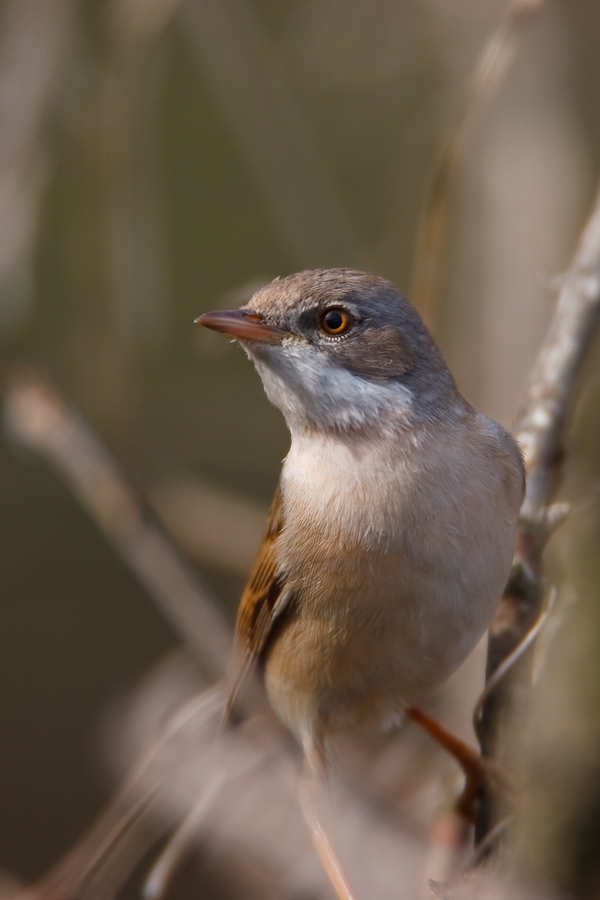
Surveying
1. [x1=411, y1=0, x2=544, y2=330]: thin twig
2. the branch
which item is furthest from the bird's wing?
[x1=411, y1=0, x2=544, y2=330]: thin twig

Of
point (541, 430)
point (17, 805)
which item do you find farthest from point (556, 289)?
point (17, 805)

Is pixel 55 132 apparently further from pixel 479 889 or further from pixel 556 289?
pixel 479 889

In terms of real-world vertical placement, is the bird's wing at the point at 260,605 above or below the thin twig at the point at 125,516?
below

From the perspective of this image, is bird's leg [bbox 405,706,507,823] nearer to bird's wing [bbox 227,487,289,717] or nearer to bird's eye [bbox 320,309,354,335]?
bird's wing [bbox 227,487,289,717]

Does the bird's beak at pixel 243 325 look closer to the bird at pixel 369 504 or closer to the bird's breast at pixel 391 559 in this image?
the bird at pixel 369 504

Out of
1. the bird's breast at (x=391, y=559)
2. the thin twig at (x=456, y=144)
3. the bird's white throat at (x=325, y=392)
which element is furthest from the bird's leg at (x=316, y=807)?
the thin twig at (x=456, y=144)

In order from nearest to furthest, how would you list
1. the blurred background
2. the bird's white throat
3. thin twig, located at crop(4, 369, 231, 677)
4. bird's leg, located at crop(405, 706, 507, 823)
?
1. bird's leg, located at crop(405, 706, 507, 823)
2. the bird's white throat
3. thin twig, located at crop(4, 369, 231, 677)
4. the blurred background

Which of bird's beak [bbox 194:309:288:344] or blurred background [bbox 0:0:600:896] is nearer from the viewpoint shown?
bird's beak [bbox 194:309:288:344]
